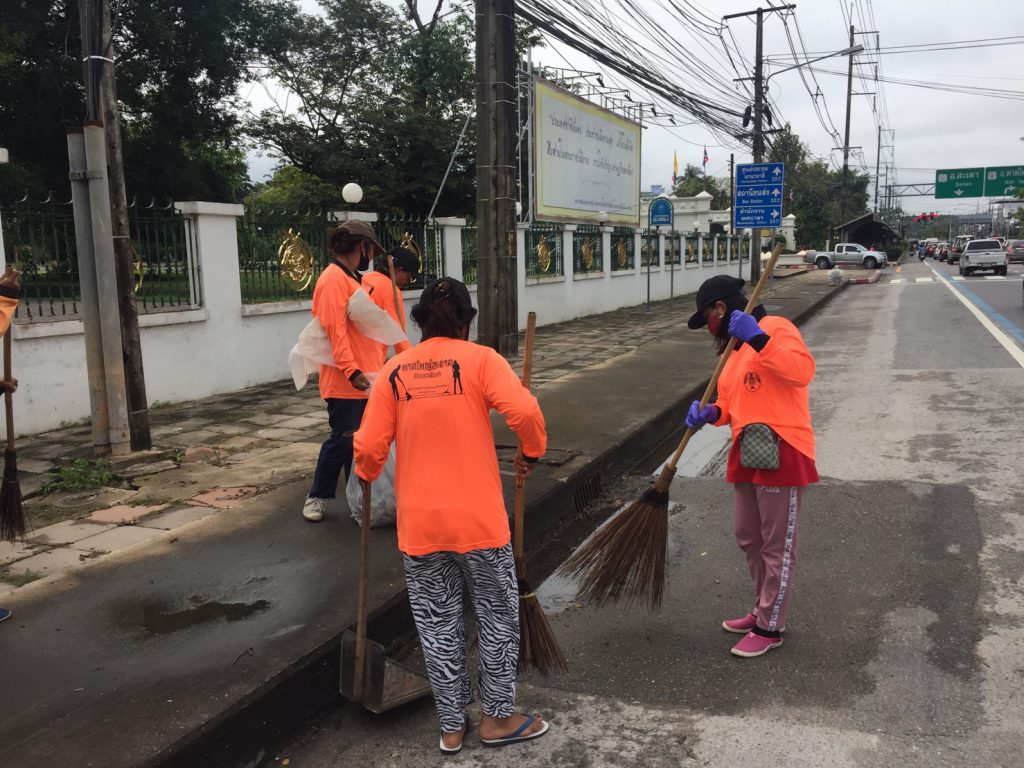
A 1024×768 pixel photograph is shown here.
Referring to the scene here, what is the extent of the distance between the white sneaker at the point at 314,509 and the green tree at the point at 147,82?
13.4 meters

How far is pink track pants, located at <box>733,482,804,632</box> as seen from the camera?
124 inches

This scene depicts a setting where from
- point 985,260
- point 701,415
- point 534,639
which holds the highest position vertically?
point 985,260

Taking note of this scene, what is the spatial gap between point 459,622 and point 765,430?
4.44ft

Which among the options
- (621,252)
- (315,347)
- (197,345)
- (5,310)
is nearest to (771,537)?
(315,347)

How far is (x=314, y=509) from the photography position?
4.56 meters

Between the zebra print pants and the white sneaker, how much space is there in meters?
2.01

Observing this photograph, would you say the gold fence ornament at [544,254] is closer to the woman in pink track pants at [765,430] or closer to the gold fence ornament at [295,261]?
the gold fence ornament at [295,261]

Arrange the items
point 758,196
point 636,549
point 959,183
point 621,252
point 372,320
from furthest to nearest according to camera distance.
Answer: point 959,183, point 621,252, point 758,196, point 372,320, point 636,549

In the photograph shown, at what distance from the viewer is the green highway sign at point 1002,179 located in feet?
141

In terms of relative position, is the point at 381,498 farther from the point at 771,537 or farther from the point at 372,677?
the point at 771,537

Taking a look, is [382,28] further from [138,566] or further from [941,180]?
[941,180]

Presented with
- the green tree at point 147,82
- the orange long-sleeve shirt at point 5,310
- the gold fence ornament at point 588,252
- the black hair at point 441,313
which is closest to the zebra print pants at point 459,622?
the black hair at point 441,313

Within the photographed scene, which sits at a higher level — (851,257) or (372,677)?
(851,257)

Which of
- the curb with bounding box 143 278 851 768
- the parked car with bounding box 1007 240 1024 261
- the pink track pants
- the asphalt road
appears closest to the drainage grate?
the asphalt road
